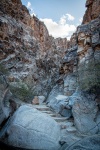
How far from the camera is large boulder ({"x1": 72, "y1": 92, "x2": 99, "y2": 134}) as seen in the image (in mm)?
6559

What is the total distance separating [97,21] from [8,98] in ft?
29.5

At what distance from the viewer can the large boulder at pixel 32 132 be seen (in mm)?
5266

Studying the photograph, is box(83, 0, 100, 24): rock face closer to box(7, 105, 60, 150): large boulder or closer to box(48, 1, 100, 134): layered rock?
box(48, 1, 100, 134): layered rock

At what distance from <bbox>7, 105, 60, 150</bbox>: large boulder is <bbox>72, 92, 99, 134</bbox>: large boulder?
45.5 inches

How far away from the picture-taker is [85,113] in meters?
7.01

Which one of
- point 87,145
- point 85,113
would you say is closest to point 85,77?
point 85,113

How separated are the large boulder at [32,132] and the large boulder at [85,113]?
116 cm

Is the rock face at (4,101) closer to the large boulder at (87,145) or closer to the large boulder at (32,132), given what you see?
the large boulder at (32,132)

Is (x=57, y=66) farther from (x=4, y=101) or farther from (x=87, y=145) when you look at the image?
(x=87, y=145)

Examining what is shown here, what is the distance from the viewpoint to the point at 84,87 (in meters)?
7.70

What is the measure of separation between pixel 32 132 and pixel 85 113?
2.60m

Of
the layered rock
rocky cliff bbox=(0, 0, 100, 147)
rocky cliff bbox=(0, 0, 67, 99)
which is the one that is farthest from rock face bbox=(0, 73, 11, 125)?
rocky cliff bbox=(0, 0, 67, 99)

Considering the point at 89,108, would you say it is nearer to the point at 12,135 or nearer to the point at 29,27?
the point at 12,135

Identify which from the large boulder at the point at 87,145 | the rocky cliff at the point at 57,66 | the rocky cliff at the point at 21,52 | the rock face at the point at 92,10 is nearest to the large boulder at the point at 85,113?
the rocky cliff at the point at 57,66
